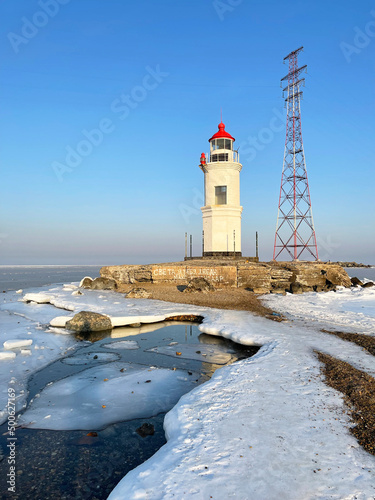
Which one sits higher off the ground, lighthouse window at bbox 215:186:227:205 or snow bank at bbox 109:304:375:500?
lighthouse window at bbox 215:186:227:205

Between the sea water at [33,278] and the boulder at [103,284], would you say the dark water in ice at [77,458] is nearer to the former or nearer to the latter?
the boulder at [103,284]

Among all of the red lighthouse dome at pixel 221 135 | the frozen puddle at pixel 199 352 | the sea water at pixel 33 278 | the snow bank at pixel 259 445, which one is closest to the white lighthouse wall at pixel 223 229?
the red lighthouse dome at pixel 221 135

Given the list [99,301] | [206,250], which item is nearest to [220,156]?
[206,250]

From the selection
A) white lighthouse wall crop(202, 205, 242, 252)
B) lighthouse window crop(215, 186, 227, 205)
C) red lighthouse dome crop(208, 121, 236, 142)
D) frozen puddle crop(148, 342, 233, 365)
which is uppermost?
red lighthouse dome crop(208, 121, 236, 142)

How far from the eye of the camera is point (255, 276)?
17250 mm

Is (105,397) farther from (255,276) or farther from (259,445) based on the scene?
(255,276)

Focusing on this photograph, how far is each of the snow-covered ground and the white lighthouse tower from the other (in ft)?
58.7

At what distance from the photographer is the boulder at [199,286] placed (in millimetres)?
15734

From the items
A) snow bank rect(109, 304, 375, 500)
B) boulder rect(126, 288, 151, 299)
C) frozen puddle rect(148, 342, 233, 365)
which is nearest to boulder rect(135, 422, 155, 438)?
snow bank rect(109, 304, 375, 500)

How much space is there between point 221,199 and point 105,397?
23200mm

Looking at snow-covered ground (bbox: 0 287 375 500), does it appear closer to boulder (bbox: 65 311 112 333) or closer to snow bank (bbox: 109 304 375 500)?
snow bank (bbox: 109 304 375 500)

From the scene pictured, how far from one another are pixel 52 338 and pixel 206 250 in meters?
18.7

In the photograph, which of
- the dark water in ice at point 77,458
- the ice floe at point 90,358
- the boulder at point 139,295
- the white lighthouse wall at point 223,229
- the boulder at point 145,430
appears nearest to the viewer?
the dark water in ice at point 77,458

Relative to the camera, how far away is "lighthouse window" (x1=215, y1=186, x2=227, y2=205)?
26422mm
